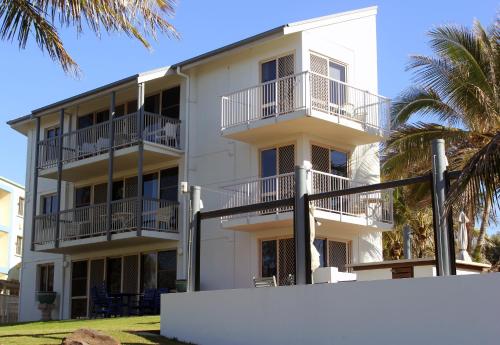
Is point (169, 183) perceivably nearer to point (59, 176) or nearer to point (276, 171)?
point (59, 176)

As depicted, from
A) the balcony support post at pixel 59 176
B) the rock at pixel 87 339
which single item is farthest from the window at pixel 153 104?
the rock at pixel 87 339

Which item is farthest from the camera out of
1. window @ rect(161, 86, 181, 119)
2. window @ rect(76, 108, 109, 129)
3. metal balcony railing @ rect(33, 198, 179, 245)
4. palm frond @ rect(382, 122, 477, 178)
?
window @ rect(76, 108, 109, 129)

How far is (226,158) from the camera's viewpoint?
24.1 m

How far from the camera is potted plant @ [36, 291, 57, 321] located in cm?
2806

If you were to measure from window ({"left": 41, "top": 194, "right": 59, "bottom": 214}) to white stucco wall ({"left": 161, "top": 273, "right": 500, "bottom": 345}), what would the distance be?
16812mm

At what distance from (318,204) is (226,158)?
420cm

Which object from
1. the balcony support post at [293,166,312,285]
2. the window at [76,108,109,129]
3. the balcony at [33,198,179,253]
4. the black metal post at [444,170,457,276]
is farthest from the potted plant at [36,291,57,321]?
the black metal post at [444,170,457,276]

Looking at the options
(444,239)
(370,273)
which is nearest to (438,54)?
(370,273)

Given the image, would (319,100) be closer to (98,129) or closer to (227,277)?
(227,277)

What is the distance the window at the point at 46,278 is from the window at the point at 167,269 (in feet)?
21.0

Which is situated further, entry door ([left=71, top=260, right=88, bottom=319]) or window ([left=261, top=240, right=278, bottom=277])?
entry door ([left=71, top=260, right=88, bottom=319])

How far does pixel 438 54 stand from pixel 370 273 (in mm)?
7850

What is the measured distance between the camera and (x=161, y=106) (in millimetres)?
26656

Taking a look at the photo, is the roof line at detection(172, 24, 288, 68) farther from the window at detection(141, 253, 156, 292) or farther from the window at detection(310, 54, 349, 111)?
the window at detection(141, 253, 156, 292)
